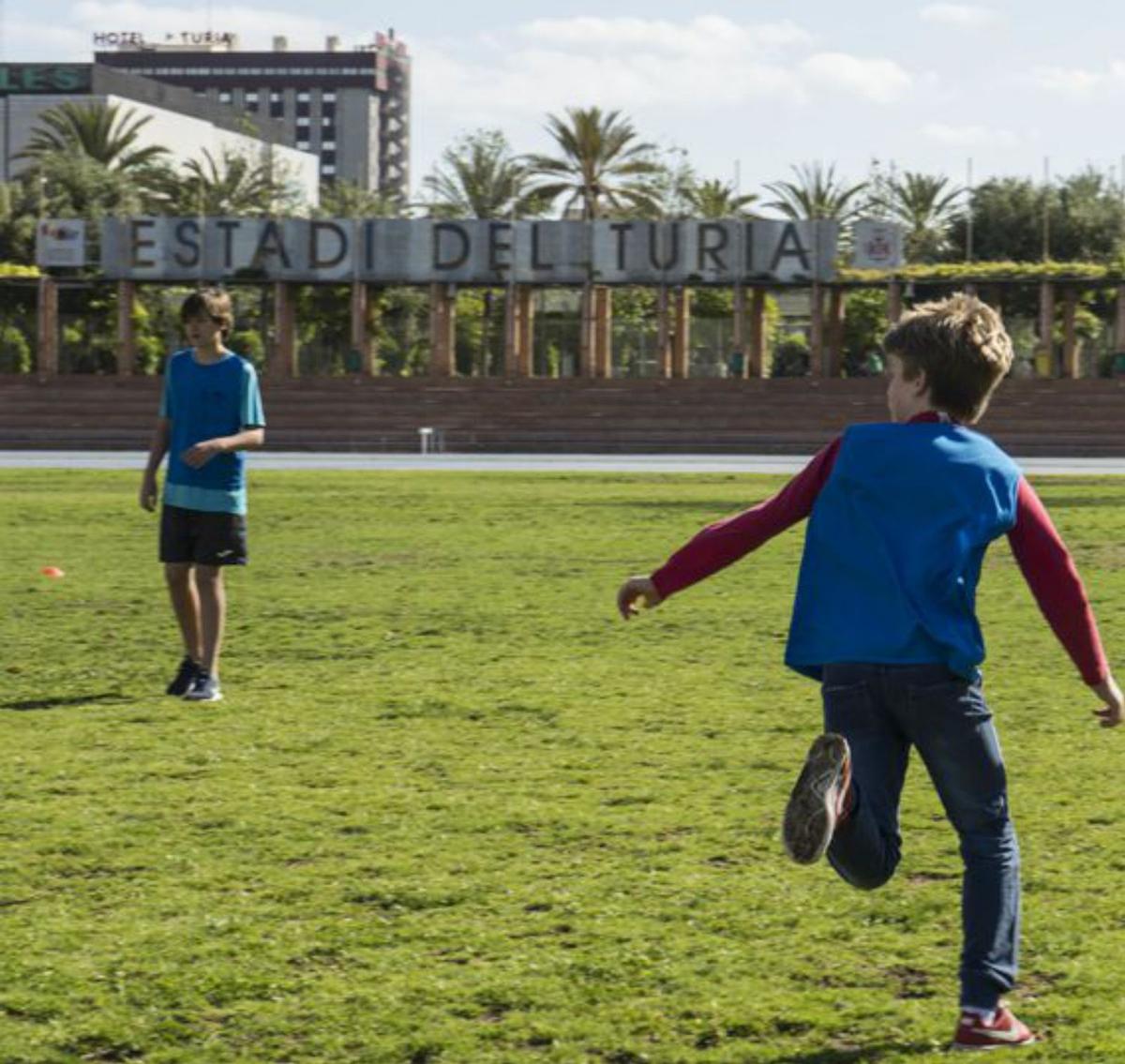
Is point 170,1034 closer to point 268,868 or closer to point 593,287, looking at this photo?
point 268,868

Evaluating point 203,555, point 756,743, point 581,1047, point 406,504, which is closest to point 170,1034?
point 581,1047

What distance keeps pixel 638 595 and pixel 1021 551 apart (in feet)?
2.65

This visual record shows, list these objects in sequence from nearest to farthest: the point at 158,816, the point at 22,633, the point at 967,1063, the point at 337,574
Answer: the point at 967,1063, the point at 158,816, the point at 22,633, the point at 337,574

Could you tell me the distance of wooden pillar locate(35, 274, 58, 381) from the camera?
5684cm

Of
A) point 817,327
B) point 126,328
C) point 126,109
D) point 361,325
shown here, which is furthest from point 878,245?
point 126,109

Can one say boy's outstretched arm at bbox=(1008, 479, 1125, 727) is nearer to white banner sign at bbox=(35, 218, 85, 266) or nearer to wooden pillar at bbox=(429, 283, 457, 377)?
wooden pillar at bbox=(429, 283, 457, 377)

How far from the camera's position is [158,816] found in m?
6.85

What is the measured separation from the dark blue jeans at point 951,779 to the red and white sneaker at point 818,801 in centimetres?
12

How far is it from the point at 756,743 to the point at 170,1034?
3.91m

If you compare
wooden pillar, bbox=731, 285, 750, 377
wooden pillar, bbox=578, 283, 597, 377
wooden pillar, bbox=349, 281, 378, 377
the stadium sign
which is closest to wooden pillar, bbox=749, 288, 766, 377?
wooden pillar, bbox=731, 285, 750, 377

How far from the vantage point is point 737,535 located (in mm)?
4605

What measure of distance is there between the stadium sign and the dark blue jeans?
51.4 metres

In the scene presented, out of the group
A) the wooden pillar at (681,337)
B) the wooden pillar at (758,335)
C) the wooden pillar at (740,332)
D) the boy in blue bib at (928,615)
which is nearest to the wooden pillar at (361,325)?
the wooden pillar at (681,337)

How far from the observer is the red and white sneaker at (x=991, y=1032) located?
14.7 ft
